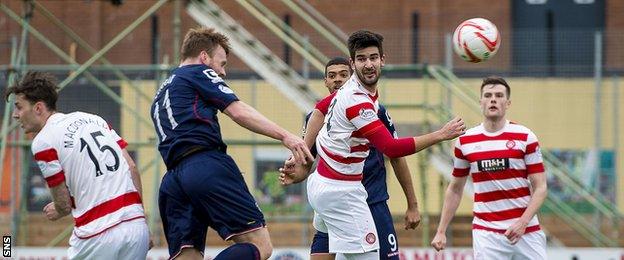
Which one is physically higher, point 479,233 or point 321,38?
point 321,38

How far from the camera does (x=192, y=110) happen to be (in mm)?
8164

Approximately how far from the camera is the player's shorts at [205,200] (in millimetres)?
8062

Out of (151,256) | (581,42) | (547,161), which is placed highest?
(581,42)

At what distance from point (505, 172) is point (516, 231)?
51cm

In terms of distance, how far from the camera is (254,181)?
1755 cm

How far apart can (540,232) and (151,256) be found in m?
6.51

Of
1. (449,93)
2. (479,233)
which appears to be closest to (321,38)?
(449,93)

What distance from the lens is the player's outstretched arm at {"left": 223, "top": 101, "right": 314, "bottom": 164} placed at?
7.60 meters

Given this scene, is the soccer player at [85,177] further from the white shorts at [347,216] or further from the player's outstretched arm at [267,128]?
the white shorts at [347,216]

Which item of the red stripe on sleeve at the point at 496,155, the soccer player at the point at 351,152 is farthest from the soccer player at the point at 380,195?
the red stripe on sleeve at the point at 496,155

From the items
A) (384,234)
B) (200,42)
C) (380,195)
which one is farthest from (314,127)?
(200,42)

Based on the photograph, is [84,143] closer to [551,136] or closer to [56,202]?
[56,202]

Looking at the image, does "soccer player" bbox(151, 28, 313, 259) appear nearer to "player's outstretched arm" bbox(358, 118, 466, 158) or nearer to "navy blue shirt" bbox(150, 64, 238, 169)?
"navy blue shirt" bbox(150, 64, 238, 169)

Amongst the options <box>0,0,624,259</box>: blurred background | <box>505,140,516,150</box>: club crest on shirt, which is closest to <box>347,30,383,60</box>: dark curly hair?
<box>505,140,516,150</box>: club crest on shirt
